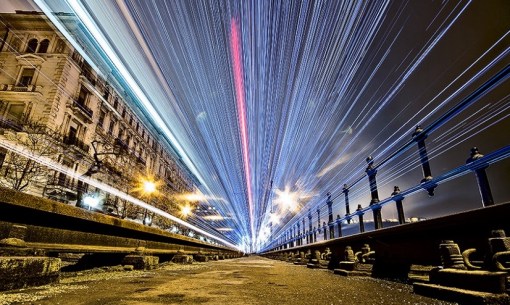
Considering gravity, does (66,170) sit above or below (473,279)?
above

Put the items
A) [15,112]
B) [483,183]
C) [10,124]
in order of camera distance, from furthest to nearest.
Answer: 1. [15,112]
2. [10,124]
3. [483,183]

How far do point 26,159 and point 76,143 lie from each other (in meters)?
7.52

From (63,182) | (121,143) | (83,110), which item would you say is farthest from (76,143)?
(121,143)

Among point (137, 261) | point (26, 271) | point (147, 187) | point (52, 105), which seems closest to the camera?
point (26, 271)

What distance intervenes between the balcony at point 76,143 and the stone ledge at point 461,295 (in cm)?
2964

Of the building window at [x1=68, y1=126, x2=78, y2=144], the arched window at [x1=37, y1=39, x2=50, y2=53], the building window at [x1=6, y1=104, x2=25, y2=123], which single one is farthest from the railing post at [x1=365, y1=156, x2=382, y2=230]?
the arched window at [x1=37, y1=39, x2=50, y2=53]

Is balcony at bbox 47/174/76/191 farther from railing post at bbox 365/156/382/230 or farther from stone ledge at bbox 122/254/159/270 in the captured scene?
railing post at bbox 365/156/382/230

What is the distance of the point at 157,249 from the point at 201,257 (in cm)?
318

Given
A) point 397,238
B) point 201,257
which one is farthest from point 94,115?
point 397,238

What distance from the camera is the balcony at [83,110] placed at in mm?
26969

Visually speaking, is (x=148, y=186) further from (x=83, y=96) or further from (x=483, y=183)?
(x=483, y=183)

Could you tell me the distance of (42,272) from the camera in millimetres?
2264

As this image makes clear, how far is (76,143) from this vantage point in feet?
89.3

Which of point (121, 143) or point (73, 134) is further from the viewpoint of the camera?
point (121, 143)
